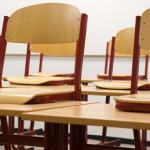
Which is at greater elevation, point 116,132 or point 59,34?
point 59,34

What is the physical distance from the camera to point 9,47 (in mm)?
4355

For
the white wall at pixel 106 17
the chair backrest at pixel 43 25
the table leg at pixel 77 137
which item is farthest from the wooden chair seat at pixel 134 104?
the white wall at pixel 106 17

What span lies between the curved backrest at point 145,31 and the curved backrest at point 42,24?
1.39 ft

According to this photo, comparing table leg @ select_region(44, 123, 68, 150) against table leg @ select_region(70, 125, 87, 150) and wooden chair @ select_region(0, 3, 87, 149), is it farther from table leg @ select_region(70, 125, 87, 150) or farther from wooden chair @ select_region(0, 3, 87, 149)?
wooden chair @ select_region(0, 3, 87, 149)

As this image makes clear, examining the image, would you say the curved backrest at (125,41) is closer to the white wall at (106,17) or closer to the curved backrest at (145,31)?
the white wall at (106,17)

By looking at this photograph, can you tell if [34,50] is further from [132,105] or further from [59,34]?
[132,105]

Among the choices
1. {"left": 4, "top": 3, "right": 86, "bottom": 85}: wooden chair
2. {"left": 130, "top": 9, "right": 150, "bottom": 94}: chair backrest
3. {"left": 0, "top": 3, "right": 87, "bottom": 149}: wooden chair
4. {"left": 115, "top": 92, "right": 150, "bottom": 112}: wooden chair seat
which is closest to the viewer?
{"left": 115, "top": 92, "right": 150, "bottom": 112}: wooden chair seat

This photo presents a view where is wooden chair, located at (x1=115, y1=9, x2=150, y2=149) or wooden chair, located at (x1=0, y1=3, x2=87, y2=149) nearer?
wooden chair, located at (x1=115, y1=9, x2=150, y2=149)

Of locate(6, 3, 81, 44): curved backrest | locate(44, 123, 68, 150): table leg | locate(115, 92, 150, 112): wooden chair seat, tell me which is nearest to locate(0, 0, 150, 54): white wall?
locate(6, 3, 81, 44): curved backrest

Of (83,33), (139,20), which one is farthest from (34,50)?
(139,20)

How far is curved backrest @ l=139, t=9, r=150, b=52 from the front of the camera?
50.7 inches

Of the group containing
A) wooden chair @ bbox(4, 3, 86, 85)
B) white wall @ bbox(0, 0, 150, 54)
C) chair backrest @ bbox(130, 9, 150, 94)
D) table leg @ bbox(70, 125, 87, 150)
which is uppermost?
white wall @ bbox(0, 0, 150, 54)

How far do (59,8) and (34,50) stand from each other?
1.22m

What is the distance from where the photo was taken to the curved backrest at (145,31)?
4.23ft
